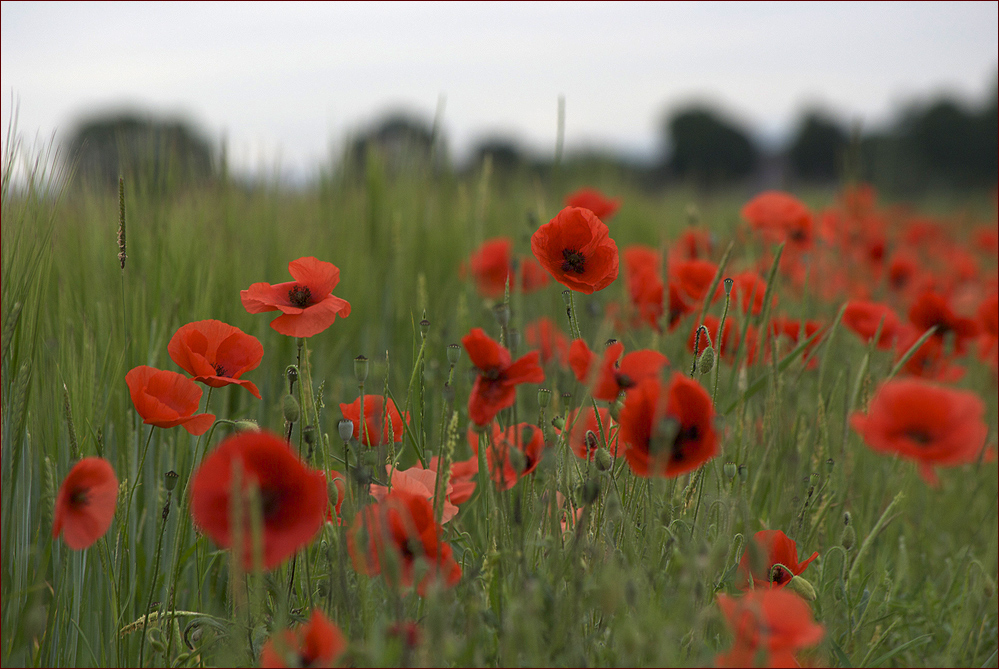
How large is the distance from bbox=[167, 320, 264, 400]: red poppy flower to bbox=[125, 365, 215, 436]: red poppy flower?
2 cm

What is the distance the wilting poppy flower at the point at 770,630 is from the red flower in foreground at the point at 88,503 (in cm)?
48

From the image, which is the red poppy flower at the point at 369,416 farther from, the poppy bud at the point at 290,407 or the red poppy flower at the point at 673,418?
the red poppy flower at the point at 673,418

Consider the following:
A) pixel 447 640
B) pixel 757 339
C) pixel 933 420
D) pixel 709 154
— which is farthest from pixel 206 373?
pixel 709 154

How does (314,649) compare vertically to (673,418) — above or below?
below

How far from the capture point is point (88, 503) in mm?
587

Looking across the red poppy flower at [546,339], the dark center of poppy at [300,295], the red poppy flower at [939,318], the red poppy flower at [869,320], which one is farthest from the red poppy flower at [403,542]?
the red poppy flower at [939,318]

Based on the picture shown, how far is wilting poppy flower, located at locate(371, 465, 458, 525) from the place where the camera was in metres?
0.70

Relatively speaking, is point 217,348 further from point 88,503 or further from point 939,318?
point 939,318

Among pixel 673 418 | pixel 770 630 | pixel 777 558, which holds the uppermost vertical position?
pixel 673 418

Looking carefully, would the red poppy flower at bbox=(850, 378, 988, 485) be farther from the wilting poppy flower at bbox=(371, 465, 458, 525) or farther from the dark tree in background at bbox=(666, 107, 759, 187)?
the dark tree in background at bbox=(666, 107, 759, 187)

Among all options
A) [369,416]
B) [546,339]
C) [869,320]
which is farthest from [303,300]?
[869,320]

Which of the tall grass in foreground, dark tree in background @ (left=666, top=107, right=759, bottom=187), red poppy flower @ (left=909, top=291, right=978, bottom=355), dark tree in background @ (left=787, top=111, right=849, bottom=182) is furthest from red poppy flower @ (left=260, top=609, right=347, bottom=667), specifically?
dark tree in background @ (left=787, top=111, right=849, bottom=182)

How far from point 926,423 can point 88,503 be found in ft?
2.24

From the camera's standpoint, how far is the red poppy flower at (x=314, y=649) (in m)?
0.47
